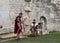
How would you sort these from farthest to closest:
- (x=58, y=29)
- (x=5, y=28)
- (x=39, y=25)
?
Result: (x=58, y=29) → (x=39, y=25) → (x=5, y=28)

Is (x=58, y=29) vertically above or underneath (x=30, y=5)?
underneath

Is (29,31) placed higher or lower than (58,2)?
lower

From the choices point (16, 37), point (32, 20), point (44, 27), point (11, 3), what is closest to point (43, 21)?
point (44, 27)

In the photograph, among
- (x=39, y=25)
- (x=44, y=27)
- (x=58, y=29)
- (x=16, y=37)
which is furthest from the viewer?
(x=58, y=29)

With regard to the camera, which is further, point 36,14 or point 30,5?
point 36,14

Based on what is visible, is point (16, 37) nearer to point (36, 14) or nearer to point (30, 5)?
point (30, 5)

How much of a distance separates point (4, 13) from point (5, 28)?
105 cm

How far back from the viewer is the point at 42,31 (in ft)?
84.8

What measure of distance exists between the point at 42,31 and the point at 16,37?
5175 millimetres

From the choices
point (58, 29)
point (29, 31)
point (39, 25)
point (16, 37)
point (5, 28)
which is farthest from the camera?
point (58, 29)

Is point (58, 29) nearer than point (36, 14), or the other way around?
point (36, 14)

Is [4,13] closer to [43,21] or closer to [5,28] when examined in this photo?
[5,28]

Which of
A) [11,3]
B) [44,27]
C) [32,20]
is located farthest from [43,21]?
[11,3]

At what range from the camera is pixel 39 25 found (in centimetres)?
2583
